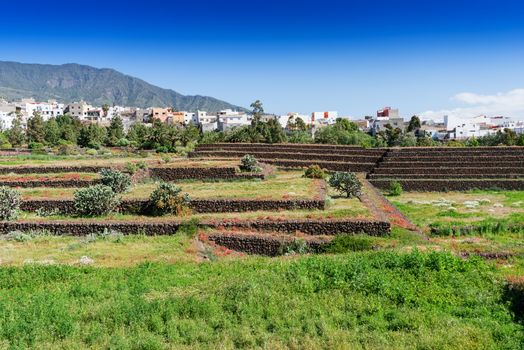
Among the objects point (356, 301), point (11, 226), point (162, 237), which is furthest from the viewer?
point (11, 226)

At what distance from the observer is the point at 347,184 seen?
25859 mm

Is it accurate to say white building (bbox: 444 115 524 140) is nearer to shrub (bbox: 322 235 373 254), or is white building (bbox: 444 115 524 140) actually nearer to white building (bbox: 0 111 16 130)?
shrub (bbox: 322 235 373 254)

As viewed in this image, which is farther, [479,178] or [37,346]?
[479,178]

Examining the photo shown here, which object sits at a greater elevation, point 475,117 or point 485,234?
point 475,117

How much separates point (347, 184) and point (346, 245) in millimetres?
10281

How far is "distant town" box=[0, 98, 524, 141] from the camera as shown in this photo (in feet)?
335

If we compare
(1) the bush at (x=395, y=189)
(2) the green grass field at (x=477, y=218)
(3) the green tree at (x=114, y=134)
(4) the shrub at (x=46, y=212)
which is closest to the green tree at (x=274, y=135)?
(3) the green tree at (x=114, y=134)

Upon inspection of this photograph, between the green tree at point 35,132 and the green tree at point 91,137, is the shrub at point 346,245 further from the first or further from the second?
the green tree at point 35,132

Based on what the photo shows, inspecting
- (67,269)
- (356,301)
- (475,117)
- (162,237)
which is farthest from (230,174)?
(475,117)

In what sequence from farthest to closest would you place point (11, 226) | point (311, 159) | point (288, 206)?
point (311, 159), point (288, 206), point (11, 226)

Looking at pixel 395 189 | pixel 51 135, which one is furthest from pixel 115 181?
pixel 51 135

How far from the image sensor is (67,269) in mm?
12773

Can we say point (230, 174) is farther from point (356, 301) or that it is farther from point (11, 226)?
point (356, 301)

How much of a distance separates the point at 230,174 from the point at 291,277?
23.9 meters
